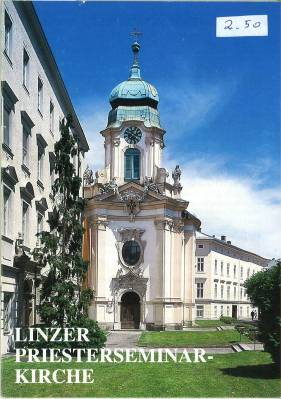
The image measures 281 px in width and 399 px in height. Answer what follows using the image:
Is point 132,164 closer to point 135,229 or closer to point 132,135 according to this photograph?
point 132,135

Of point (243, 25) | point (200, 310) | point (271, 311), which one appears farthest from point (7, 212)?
point (200, 310)

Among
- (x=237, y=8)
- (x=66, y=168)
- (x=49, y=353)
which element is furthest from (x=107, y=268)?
(x=237, y=8)

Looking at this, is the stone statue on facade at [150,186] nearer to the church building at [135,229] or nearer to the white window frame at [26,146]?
the church building at [135,229]

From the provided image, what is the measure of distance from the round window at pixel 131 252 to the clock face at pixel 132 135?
6.40 metres

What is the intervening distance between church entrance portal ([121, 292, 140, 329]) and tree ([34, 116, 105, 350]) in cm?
1775

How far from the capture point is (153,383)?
12242mm

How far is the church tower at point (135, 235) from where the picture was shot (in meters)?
35.4

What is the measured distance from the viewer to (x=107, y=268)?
118 feet

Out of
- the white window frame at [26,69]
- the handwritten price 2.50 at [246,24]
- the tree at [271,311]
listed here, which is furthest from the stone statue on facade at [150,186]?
the handwritten price 2.50 at [246,24]

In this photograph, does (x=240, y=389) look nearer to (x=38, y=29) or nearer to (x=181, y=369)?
(x=181, y=369)

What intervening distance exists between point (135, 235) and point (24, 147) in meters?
18.5

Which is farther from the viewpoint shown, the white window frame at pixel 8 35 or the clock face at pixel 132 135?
the clock face at pixel 132 135

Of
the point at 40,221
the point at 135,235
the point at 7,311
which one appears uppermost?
the point at 135,235

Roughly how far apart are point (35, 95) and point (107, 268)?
18690mm
